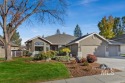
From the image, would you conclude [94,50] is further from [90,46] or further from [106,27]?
[106,27]

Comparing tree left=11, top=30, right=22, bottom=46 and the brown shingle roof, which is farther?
tree left=11, top=30, right=22, bottom=46

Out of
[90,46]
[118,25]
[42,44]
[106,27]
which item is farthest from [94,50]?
[118,25]

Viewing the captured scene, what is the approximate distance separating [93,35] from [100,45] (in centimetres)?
238

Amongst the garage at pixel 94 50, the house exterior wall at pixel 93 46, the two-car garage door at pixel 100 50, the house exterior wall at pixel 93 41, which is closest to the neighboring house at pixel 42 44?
the house exterior wall at pixel 93 46

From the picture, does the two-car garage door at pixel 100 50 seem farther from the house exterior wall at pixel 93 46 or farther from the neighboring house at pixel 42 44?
the neighboring house at pixel 42 44

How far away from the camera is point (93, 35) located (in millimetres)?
28875

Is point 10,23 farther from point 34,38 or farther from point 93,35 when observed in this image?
point 93,35

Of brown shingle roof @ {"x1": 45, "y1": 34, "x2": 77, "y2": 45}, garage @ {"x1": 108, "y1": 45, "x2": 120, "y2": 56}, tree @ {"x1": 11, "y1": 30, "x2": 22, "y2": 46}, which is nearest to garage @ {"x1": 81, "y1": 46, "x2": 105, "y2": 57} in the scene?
garage @ {"x1": 108, "y1": 45, "x2": 120, "y2": 56}

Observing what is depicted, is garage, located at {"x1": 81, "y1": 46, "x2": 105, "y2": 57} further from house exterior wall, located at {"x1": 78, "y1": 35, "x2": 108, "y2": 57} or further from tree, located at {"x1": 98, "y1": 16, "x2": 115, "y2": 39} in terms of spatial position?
tree, located at {"x1": 98, "y1": 16, "x2": 115, "y2": 39}

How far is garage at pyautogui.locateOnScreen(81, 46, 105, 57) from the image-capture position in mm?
28047

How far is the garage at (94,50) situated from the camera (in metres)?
28.0

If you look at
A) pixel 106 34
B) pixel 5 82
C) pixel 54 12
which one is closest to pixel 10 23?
pixel 54 12

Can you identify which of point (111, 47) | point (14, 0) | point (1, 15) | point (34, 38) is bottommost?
point (111, 47)

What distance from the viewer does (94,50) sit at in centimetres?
2870
